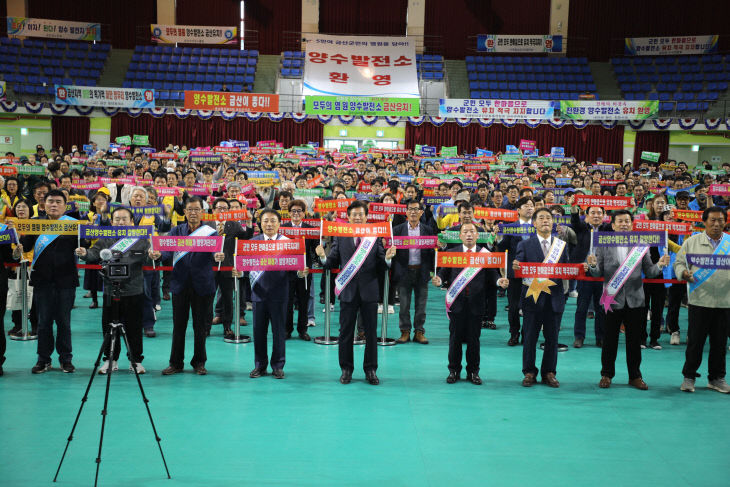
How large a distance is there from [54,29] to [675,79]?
27442 millimetres

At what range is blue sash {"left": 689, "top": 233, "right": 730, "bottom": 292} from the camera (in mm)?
5871

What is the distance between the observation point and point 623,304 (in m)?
5.96

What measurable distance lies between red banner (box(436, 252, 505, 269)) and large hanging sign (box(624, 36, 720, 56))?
1137 inches

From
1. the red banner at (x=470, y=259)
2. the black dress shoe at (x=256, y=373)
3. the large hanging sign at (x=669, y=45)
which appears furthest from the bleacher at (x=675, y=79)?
the black dress shoe at (x=256, y=373)

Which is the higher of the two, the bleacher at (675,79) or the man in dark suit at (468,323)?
the bleacher at (675,79)

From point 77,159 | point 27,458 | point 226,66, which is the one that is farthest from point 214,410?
point 226,66

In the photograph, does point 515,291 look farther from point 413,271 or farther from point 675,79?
point 675,79

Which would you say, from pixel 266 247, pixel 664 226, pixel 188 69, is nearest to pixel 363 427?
pixel 266 247

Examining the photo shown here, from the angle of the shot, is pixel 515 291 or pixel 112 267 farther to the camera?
pixel 515 291

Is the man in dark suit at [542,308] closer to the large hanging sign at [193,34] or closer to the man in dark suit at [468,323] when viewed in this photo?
the man in dark suit at [468,323]

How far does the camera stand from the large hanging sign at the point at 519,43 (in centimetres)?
3133

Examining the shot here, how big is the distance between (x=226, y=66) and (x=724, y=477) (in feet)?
93.6

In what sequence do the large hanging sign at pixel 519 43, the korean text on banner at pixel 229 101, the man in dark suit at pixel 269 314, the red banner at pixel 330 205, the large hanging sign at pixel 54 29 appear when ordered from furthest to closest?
the large hanging sign at pixel 519 43, the large hanging sign at pixel 54 29, the korean text on banner at pixel 229 101, the red banner at pixel 330 205, the man in dark suit at pixel 269 314

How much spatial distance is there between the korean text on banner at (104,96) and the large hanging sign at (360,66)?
672 centimetres
